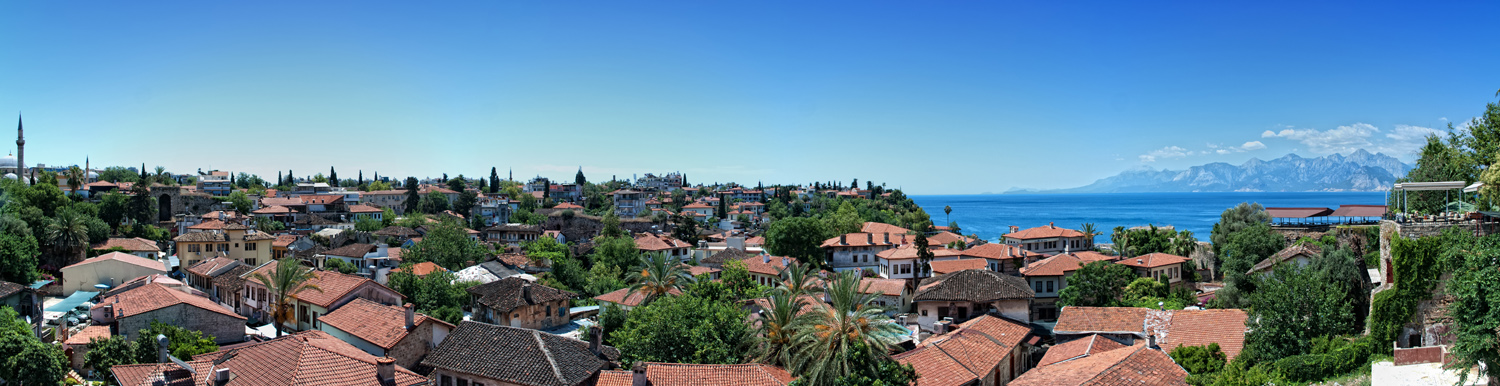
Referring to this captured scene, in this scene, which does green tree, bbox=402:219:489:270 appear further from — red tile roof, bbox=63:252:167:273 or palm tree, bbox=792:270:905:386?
palm tree, bbox=792:270:905:386

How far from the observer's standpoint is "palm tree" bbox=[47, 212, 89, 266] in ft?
143

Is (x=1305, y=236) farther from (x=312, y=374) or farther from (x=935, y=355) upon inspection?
(x=312, y=374)

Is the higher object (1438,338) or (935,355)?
(1438,338)

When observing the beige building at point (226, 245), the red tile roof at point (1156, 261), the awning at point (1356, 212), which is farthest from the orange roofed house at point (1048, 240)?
the beige building at point (226, 245)

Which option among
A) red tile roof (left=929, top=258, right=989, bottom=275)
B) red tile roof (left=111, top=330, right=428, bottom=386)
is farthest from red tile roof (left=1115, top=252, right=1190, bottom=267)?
red tile roof (left=111, top=330, right=428, bottom=386)

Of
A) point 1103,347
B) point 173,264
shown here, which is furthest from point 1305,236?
point 173,264

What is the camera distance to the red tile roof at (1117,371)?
19.4 metres

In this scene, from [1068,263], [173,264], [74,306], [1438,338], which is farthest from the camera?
[173,264]

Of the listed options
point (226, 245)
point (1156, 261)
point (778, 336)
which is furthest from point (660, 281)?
point (226, 245)

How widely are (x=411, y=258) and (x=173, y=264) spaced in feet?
44.2

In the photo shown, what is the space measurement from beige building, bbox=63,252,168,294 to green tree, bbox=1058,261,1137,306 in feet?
149

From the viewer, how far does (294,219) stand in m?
72.2

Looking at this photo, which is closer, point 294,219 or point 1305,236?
point 1305,236

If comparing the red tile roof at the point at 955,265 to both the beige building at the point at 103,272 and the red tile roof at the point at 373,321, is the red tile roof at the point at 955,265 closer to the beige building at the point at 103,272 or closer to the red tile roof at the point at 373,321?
the red tile roof at the point at 373,321
